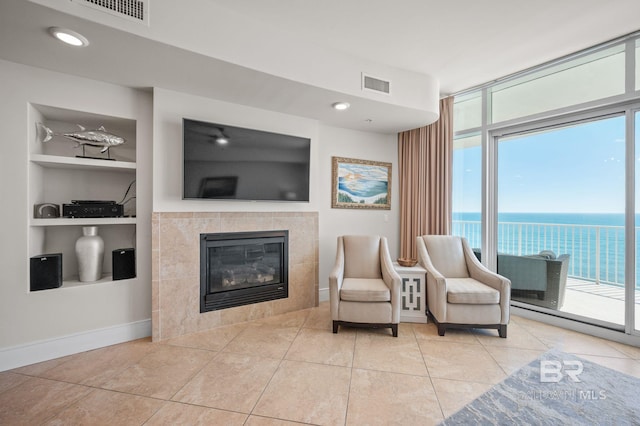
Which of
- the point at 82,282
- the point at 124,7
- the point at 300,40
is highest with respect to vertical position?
the point at 300,40

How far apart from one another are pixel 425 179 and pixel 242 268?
2782mm

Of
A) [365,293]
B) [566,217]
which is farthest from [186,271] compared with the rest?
[566,217]

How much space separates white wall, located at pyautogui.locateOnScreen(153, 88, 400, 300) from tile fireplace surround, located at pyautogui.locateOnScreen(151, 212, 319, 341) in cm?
11

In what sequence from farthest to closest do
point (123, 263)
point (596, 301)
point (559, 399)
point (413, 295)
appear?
point (413, 295), point (596, 301), point (123, 263), point (559, 399)

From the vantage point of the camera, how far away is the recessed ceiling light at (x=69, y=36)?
1.81 metres

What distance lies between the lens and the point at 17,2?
1.58 m

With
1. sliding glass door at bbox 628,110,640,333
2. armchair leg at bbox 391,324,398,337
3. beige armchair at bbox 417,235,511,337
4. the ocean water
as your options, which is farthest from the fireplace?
sliding glass door at bbox 628,110,640,333

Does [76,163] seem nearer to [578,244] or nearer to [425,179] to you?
[425,179]

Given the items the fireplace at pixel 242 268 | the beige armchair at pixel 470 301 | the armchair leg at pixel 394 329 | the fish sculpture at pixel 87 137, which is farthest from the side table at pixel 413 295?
the fish sculpture at pixel 87 137

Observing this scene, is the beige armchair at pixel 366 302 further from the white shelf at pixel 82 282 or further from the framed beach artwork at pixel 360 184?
the white shelf at pixel 82 282

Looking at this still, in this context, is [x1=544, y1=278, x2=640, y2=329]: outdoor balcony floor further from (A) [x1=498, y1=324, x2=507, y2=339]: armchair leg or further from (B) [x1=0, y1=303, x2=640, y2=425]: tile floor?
(A) [x1=498, y1=324, x2=507, y2=339]: armchair leg

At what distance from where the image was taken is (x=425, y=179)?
399 centimetres

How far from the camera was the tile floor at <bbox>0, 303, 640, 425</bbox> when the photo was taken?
5.53 ft

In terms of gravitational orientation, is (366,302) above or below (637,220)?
below
